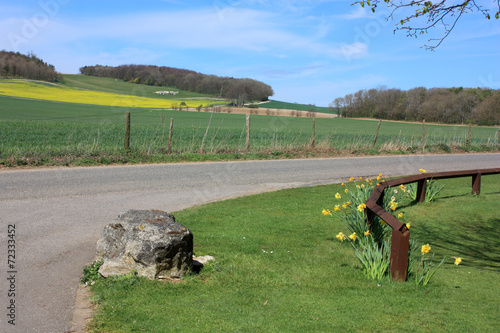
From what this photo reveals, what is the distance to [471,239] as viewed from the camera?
6.91 meters

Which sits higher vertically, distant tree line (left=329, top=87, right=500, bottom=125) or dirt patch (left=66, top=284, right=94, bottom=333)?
distant tree line (left=329, top=87, right=500, bottom=125)

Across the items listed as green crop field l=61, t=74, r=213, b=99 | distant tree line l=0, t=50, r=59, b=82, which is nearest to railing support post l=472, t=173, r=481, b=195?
distant tree line l=0, t=50, r=59, b=82

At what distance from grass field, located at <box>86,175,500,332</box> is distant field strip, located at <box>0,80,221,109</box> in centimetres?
4993

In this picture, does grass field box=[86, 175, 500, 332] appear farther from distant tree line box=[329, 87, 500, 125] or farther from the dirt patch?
distant tree line box=[329, 87, 500, 125]

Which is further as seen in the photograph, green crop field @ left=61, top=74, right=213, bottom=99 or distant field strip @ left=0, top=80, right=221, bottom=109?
green crop field @ left=61, top=74, right=213, bottom=99

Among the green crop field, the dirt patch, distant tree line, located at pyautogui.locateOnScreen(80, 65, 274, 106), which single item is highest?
distant tree line, located at pyautogui.locateOnScreen(80, 65, 274, 106)

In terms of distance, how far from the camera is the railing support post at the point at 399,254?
4522 millimetres

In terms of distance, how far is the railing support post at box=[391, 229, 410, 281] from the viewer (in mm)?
4522

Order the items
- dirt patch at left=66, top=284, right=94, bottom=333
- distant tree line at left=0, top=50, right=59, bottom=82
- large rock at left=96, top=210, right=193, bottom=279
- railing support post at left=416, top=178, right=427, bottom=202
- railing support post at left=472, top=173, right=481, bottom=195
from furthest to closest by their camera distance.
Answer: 1. distant tree line at left=0, top=50, right=59, bottom=82
2. railing support post at left=472, top=173, right=481, bottom=195
3. railing support post at left=416, top=178, right=427, bottom=202
4. large rock at left=96, top=210, right=193, bottom=279
5. dirt patch at left=66, top=284, right=94, bottom=333

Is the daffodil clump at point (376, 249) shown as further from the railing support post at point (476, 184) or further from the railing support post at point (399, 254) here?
the railing support post at point (476, 184)

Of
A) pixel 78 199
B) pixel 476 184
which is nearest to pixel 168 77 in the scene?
pixel 78 199

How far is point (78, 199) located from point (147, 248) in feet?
16.9

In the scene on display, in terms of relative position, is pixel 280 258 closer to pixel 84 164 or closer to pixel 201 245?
pixel 201 245

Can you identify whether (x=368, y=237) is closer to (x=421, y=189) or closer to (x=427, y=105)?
(x=421, y=189)
